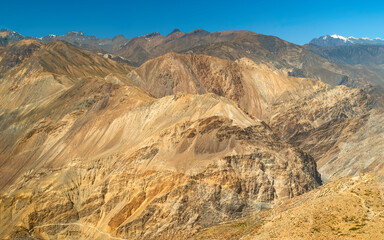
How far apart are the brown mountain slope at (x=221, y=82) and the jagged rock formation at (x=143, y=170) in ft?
155

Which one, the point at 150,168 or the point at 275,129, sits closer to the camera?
the point at 150,168

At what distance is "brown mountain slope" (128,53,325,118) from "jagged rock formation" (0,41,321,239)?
4717 centimetres

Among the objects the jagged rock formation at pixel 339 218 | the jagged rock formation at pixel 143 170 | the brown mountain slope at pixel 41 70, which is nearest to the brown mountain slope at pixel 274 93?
the brown mountain slope at pixel 41 70

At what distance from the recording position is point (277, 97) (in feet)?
377

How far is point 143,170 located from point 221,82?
74.5 meters

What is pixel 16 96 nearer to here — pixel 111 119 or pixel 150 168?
pixel 111 119

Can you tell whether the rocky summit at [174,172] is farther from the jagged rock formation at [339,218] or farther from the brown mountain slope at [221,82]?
the brown mountain slope at [221,82]

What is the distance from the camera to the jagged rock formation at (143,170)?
4693cm

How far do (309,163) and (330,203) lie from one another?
108ft

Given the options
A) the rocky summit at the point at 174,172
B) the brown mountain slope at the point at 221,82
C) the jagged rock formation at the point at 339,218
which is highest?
the brown mountain slope at the point at 221,82

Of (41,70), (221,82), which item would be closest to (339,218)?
(221,82)

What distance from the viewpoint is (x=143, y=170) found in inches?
2039

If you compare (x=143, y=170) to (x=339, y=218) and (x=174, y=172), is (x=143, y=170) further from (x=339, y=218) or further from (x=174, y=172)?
(x=339, y=218)

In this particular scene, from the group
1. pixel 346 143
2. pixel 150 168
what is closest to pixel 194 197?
pixel 150 168
